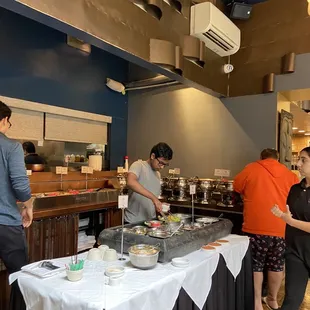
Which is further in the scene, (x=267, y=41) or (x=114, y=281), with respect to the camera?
(x=267, y=41)

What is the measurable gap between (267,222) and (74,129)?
2.88 m

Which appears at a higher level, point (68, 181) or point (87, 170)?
point (87, 170)

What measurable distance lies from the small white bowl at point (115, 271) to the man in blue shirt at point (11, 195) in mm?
851

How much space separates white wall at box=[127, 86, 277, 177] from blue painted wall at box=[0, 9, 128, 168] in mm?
372

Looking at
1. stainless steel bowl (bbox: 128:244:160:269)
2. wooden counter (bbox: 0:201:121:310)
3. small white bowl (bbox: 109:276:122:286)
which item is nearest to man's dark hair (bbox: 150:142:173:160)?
stainless steel bowl (bbox: 128:244:160:269)

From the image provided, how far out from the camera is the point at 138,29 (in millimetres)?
2506

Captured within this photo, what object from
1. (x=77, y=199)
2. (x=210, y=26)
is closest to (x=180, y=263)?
(x=77, y=199)

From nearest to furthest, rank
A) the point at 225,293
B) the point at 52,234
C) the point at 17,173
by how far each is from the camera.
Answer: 1. the point at 17,173
2. the point at 225,293
3. the point at 52,234

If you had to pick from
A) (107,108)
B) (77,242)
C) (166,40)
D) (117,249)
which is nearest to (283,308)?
(117,249)

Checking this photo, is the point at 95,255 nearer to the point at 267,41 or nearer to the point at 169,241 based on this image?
the point at 169,241

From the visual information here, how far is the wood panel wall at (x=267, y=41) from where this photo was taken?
143 inches

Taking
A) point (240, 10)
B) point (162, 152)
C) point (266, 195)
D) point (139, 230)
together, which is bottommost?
point (139, 230)

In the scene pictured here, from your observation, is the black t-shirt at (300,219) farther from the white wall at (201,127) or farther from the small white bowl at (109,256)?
the white wall at (201,127)

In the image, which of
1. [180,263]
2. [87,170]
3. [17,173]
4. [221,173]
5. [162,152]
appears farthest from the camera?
[221,173]
